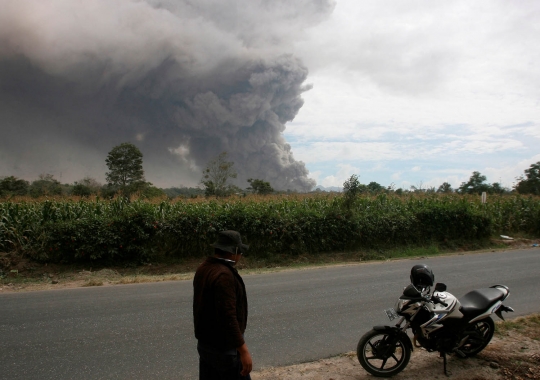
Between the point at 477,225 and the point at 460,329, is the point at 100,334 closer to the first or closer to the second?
the point at 460,329

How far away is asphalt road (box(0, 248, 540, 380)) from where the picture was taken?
4934 millimetres

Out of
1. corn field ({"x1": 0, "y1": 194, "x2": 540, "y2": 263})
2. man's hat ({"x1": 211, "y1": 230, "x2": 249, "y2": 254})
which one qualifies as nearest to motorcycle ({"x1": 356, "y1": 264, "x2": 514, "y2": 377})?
man's hat ({"x1": 211, "y1": 230, "x2": 249, "y2": 254})

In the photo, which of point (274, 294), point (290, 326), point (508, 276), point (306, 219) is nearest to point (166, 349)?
point (290, 326)

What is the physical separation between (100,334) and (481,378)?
17.0ft

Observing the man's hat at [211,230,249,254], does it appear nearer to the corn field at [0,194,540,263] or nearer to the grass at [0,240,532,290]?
the grass at [0,240,532,290]

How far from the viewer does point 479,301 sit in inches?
187

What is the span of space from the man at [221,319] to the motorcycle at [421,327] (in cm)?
204

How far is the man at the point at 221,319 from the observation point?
2926 millimetres

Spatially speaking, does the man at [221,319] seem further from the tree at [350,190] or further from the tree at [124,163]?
the tree at [124,163]

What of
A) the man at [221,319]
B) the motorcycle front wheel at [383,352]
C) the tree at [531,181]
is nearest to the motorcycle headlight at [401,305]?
the motorcycle front wheel at [383,352]

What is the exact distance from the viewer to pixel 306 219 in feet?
51.4

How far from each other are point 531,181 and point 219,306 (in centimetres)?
4483

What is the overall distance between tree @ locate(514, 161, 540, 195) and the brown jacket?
42896mm

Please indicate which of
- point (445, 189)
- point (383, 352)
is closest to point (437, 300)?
point (383, 352)
